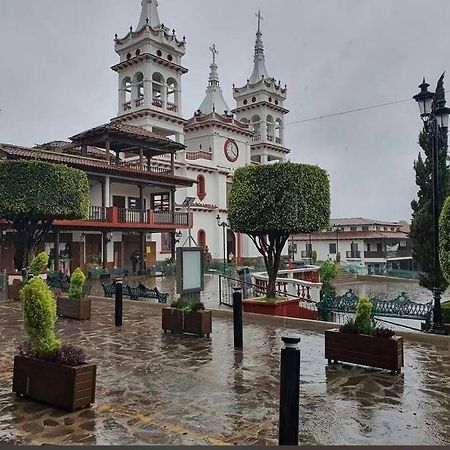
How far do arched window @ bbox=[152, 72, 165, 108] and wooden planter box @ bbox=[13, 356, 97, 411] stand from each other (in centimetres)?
3295

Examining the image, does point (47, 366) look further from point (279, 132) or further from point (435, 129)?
point (279, 132)

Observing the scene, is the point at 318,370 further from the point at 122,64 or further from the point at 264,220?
the point at 122,64

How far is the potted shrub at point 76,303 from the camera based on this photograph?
1128cm

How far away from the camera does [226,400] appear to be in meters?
5.23

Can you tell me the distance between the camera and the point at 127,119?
36531 mm

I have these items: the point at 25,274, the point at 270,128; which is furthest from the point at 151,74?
the point at 25,274

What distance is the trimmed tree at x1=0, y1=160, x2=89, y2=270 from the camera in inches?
579

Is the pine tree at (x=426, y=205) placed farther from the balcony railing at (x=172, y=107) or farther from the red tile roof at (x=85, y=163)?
the balcony railing at (x=172, y=107)

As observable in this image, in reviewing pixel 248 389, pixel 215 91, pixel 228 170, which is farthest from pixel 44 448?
pixel 215 91

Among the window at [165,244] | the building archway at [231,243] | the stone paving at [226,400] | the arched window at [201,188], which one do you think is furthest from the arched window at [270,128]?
the stone paving at [226,400]

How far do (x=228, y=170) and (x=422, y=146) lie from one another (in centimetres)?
2749

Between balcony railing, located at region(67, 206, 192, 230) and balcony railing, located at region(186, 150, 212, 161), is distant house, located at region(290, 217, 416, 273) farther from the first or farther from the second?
balcony railing, located at region(67, 206, 192, 230)

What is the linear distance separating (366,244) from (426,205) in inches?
1447

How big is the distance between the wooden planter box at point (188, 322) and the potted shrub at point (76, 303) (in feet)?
9.59
